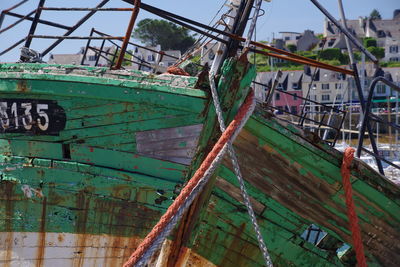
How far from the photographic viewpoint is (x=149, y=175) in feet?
14.5

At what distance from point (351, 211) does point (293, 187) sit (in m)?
0.52

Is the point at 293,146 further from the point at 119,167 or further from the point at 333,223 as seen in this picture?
the point at 119,167

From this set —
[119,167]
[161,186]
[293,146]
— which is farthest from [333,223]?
[119,167]

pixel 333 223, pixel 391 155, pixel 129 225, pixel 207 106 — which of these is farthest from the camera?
pixel 391 155

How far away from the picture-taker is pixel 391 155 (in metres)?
27.6

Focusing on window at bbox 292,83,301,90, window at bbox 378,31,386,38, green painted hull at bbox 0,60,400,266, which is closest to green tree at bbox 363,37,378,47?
window at bbox 378,31,386,38

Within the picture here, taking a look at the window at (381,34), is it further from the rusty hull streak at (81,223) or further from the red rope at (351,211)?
the rusty hull streak at (81,223)

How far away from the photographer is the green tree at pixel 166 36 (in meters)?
50.8

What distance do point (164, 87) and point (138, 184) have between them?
0.84 meters

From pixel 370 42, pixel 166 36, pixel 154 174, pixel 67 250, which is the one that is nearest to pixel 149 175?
pixel 154 174

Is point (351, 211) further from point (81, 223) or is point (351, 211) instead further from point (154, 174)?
point (81, 223)

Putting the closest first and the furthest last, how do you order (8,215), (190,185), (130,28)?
1. (190,185)
2. (130,28)
3. (8,215)

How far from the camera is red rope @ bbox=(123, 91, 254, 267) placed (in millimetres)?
3654

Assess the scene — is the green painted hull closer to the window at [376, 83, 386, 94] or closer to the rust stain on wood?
the rust stain on wood
